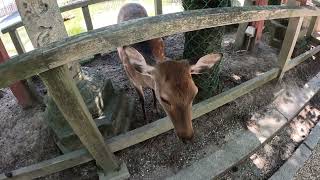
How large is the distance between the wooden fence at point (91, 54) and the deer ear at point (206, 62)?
34 cm

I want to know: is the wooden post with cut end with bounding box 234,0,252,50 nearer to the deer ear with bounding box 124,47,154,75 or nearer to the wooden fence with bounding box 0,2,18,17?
the deer ear with bounding box 124,47,154,75

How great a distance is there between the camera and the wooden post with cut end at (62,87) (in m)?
2.14

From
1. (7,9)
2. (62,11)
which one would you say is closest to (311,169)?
(62,11)

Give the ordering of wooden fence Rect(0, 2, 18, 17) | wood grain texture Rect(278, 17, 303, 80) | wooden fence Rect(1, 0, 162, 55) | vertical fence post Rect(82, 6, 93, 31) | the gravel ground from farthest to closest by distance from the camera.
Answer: wooden fence Rect(0, 2, 18, 17) → vertical fence post Rect(82, 6, 93, 31) → wooden fence Rect(1, 0, 162, 55) → wood grain texture Rect(278, 17, 303, 80) → the gravel ground

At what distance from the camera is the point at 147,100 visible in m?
4.18

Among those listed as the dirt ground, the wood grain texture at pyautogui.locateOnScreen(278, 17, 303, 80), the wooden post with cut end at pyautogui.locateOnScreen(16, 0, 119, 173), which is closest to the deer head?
the wooden post with cut end at pyautogui.locateOnScreen(16, 0, 119, 173)

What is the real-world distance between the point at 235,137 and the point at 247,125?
284 mm

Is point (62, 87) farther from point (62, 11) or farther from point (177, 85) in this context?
point (62, 11)

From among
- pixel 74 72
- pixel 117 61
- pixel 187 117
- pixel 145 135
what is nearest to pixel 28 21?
pixel 74 72

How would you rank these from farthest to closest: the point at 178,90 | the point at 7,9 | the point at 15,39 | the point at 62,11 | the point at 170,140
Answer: the point at 7,9
the point at 62,11
the point at 15,39
the point at 170,140
the point at 178,90

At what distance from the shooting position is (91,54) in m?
2.06

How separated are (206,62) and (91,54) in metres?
1.18

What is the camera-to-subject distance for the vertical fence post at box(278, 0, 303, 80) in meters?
3.60

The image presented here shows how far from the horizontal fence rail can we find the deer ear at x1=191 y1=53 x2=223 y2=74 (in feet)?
1.14
